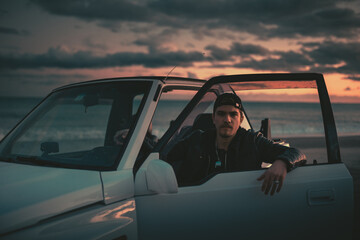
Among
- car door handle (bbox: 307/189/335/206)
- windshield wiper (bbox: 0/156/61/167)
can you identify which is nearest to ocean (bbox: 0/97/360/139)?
windshield wiper (bbox: 0/156/61/167)

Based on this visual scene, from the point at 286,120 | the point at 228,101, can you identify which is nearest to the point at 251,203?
the point at 228,101

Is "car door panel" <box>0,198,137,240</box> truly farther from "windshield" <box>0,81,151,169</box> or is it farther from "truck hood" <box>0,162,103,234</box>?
"windshield" <box>0,81,151,169</box>

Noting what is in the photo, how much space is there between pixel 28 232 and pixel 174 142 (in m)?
1.38

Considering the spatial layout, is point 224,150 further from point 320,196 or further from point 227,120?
point 320,196

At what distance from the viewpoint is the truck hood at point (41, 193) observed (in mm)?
1669

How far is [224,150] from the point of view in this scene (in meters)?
2.73

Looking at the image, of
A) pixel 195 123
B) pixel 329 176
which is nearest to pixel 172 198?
pixel 329 176

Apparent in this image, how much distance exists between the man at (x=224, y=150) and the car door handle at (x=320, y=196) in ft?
1.32

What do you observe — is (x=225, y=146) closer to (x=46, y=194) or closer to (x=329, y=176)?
(x=329, y=176)

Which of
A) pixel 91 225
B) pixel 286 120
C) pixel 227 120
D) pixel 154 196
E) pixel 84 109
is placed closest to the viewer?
pixel 91 225

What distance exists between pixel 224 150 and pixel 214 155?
0.10 metres

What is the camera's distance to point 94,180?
194 centimetres

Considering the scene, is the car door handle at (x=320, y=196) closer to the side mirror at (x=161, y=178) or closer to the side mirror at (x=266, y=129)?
the side mirror at (x=161, y=178)

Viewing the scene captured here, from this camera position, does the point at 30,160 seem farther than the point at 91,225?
Yes
